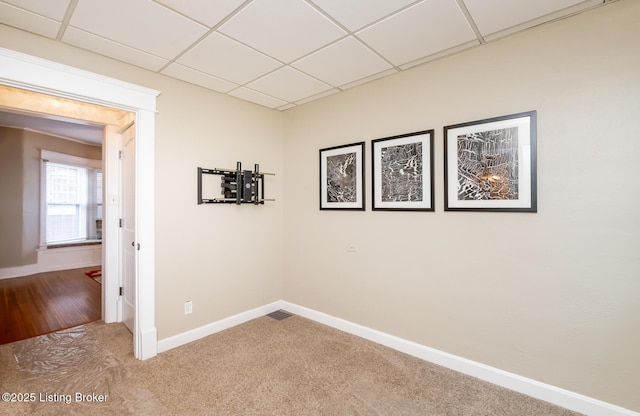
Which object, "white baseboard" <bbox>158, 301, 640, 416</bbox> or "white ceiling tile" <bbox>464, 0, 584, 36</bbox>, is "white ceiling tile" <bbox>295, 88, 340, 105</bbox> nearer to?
"white ceiling tile" <bbox>464, 0, 584, 36</bbox>

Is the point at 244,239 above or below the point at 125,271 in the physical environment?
above

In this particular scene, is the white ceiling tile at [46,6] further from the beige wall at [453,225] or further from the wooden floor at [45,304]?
the wooden floor at [45,304]

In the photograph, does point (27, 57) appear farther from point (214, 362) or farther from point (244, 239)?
point (214, 362)

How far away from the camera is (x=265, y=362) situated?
2496mm

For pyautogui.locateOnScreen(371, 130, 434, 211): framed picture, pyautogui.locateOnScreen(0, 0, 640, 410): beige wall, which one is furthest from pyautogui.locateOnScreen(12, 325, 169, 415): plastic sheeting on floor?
pyautogui.locateOnScreen(371, 130, 434, 211): framed picture

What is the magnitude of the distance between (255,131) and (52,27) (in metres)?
1.88

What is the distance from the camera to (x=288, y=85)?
2953 mm

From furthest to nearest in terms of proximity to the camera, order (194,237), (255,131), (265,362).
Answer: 1. (255,131)
2. (194,237)
3. (265,362)

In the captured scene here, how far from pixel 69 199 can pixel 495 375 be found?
7.98m

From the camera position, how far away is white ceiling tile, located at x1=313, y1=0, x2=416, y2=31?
5.72 feet

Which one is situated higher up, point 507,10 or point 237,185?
point 507,10

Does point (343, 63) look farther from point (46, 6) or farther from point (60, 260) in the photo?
point (60, 260)

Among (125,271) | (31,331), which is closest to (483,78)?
(125,271)

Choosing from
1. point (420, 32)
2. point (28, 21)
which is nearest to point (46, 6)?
point (28, 21)
